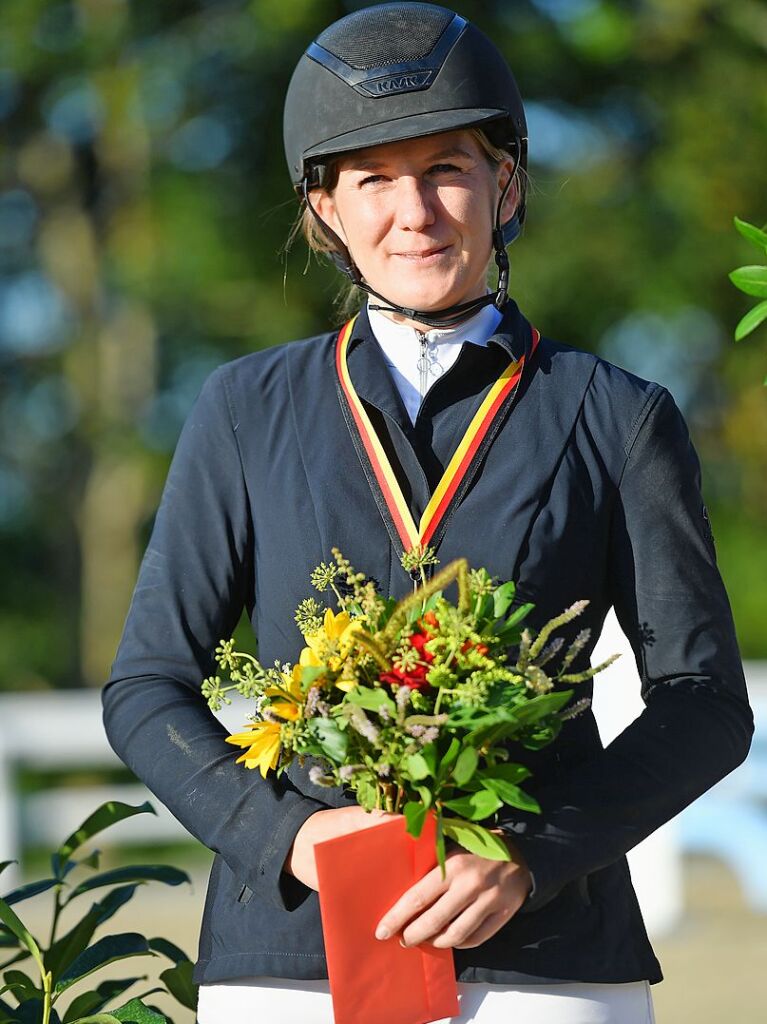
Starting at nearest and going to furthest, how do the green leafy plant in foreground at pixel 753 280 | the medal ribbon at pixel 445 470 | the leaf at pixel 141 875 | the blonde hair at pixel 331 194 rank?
the medal ribbon at pixel 445 470 → the blonde hair at pixel 331 194 → the green leafy plant in foreground at pixel 753 280 → the leaf at pixel 141 875

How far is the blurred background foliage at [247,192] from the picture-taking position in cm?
1318

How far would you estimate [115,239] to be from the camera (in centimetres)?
1412

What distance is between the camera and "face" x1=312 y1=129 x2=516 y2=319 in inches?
93.1

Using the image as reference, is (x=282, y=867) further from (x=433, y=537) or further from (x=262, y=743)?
(x=433, y=537)

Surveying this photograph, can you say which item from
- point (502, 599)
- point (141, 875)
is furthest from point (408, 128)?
point (141, 875)

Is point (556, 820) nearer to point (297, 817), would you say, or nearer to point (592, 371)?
point (297, 817)

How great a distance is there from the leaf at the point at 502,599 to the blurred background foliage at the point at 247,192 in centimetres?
1023

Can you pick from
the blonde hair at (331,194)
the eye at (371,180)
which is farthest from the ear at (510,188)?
the eye at (371,180)

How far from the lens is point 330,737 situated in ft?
6.44

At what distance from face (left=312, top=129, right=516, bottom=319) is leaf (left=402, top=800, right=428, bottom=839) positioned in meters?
0.87

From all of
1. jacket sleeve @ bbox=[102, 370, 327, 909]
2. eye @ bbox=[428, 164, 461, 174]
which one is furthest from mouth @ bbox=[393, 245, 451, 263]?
jacket sleeve @ bbox=[102, 370, 327, 909]

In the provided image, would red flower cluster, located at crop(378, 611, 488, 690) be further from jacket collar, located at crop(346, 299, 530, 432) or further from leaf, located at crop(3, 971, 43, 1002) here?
leaf, located at crop(3, 971, 43, 1002)

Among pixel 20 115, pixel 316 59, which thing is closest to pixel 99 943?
pixel 316 59

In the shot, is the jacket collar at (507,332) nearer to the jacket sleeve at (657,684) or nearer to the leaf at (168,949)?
the jacket sleeve at (657,684)
